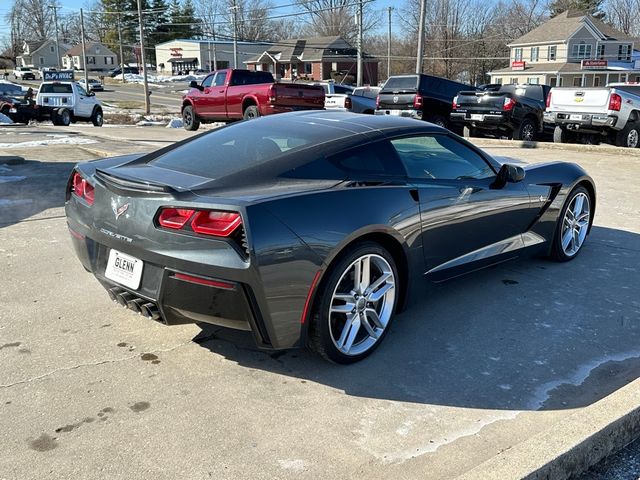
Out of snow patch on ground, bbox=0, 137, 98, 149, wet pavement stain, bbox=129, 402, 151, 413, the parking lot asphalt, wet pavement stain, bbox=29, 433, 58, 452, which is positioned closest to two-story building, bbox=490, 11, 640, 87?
snow patch on ground, bbox=0, 137, 98, 149

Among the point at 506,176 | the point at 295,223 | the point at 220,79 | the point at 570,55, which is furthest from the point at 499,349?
the point at 570,55

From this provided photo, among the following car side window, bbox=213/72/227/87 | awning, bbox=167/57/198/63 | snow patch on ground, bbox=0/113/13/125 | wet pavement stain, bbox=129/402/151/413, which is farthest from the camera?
awning, bbox=167/57/198/63

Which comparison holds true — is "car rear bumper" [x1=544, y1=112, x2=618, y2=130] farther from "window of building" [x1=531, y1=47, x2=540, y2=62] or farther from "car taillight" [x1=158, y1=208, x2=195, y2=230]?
"window of building" [x1=531, y1=47, x2=540, y2=62]

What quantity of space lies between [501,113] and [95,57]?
12045 cm

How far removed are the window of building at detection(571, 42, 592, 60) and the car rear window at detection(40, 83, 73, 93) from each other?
52.7m

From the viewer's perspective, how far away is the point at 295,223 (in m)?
3.27

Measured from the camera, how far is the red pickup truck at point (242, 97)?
16.2 m

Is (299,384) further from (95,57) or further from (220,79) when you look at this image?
(95,57)

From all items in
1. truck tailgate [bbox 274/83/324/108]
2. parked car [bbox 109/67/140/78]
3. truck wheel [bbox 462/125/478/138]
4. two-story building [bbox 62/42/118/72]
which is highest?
two-story building [bbox 62/42/118/72]

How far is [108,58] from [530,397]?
132010 mm

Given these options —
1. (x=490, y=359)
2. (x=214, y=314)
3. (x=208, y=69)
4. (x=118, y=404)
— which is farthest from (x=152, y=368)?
(x=208, y=69)

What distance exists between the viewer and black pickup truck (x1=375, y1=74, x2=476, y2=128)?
674 inches

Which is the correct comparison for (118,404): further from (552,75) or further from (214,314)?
(552,75)

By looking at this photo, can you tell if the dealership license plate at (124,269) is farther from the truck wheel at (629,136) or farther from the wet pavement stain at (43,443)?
the truck wheel at (629,136)
